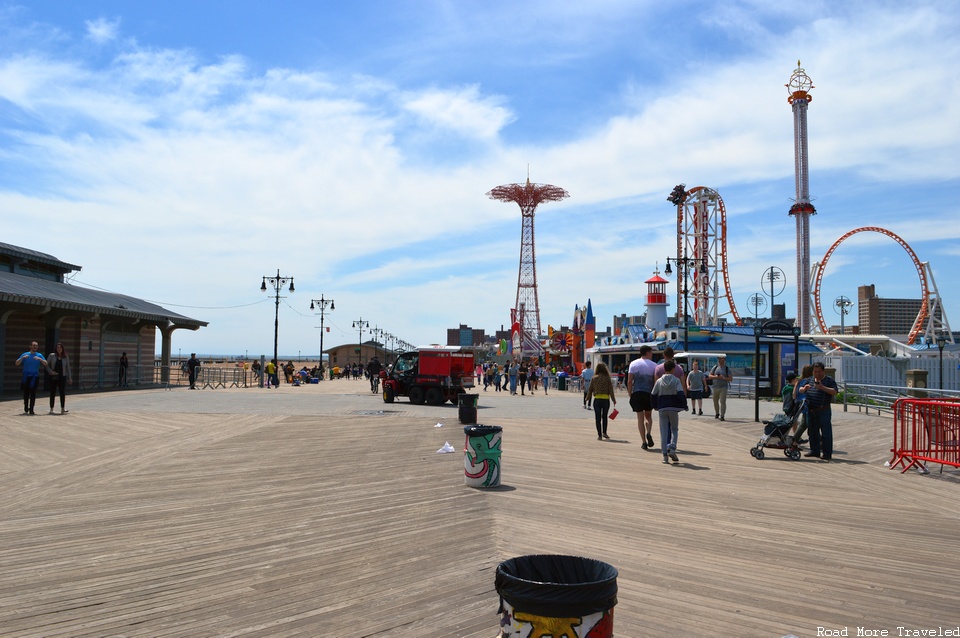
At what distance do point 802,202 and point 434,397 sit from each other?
69.6 metres

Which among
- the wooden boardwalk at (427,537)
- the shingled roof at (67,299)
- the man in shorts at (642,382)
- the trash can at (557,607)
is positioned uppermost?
the shingled roof at (67,299)

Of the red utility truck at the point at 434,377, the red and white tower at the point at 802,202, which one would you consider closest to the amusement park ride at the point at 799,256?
the red and white tower at the point at 802,202

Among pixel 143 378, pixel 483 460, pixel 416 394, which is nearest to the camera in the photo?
pixel 483 460

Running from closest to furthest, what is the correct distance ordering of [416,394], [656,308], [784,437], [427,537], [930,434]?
1. [427,537]
2. [930,434]
3. [784,437]
4. [416,394]
5. [656,308]

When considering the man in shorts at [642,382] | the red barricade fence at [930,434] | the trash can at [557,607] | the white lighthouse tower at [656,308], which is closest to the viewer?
the trash can at [557,607]

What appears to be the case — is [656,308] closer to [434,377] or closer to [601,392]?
[434,377]

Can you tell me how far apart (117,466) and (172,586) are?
17.6 feet

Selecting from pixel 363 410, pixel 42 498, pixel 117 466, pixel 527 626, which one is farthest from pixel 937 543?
pixel 363 410

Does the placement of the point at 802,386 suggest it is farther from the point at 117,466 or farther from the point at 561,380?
the point at 561,380

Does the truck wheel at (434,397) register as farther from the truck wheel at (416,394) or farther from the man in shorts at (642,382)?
the man in shorts at (642,382)

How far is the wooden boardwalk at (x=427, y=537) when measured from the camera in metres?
4.09

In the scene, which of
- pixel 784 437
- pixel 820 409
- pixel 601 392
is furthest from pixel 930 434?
pixel 601 392

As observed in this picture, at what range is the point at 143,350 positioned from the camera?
105ft

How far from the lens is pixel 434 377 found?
71.9 ft
